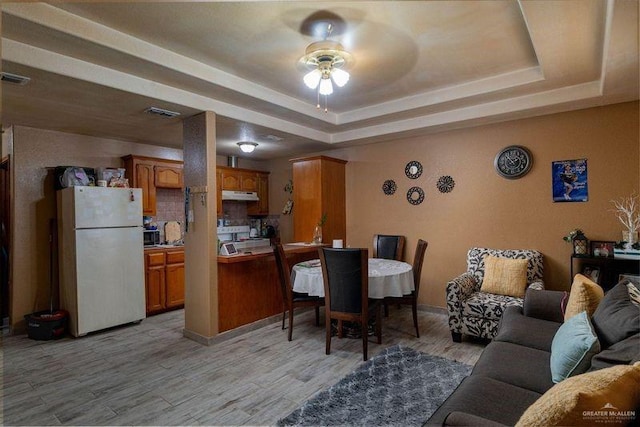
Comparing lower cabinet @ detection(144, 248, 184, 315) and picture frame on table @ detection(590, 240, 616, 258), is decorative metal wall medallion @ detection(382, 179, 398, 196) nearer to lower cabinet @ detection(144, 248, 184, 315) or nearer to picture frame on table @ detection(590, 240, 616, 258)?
picture frame on table @ detection(590, 240, 616, 258)

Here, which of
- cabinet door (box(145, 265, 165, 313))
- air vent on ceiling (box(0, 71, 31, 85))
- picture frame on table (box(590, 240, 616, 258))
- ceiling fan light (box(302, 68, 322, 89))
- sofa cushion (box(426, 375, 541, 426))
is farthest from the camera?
cabinet door (box(145, 265, 165, 313))

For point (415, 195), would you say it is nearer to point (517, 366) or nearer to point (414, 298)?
point (414, 298)

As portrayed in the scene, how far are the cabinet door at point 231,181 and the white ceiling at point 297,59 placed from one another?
1.67m

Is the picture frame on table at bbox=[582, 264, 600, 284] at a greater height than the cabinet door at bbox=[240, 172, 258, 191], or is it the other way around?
the cabinet door at bbox=[240, 172, 258, 191]

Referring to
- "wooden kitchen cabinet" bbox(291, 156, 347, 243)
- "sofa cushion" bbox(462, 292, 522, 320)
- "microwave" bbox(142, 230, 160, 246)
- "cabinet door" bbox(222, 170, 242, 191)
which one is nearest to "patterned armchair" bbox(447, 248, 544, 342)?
"sofa cushion" bbox(462, 292, 522, 320)

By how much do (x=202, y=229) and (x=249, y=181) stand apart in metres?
2.85

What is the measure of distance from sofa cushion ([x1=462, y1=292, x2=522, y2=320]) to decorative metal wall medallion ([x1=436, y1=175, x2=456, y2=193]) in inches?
59.6

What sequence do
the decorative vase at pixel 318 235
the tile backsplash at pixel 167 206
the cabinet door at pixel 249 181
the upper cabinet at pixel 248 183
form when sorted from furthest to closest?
the cabinet door at pixel 249 181, the upper cabinet at pixel 248 183, the tile backsplash at pixel 167 206, the decorative vase at pixel 318 235

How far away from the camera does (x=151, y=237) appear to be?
5.00 metres

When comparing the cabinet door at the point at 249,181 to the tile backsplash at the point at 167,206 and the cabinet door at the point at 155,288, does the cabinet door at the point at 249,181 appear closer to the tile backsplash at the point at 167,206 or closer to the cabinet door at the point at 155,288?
the tile backsplash at the point at 167,206

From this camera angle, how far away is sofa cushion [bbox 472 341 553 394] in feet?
5.54

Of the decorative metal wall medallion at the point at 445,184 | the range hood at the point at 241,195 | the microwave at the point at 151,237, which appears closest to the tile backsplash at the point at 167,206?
the microwave at the point at 151,237

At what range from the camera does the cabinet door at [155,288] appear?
4551 millimetres

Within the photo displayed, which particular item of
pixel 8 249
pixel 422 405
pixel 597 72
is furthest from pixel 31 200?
pixel 597 72
